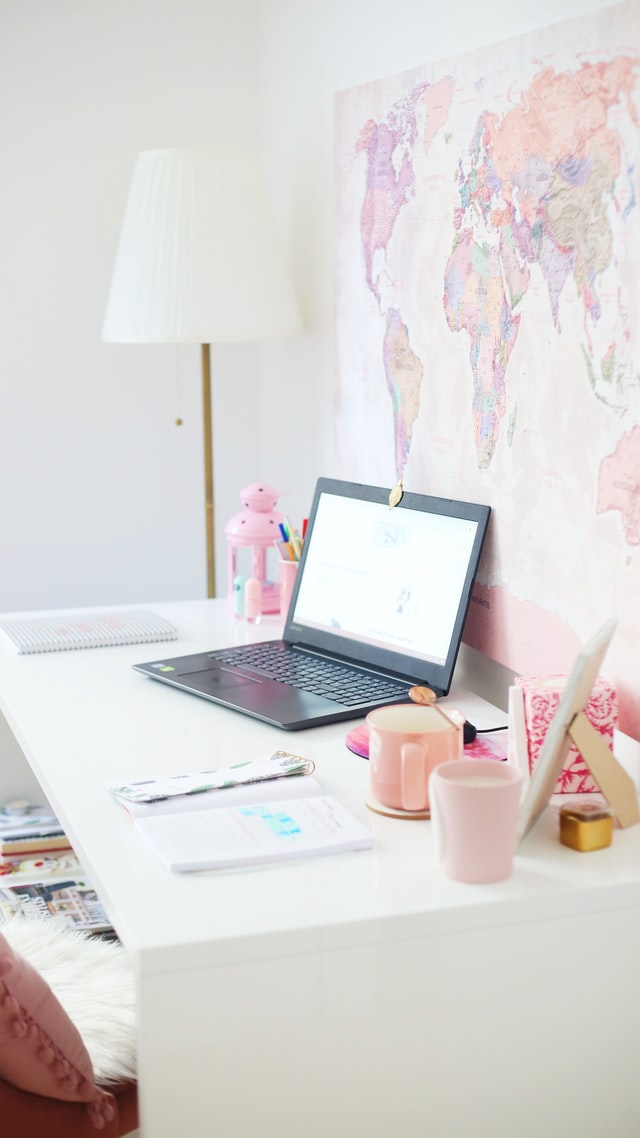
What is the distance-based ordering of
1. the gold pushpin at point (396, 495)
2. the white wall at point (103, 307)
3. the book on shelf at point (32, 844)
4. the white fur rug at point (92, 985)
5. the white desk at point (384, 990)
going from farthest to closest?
1. the white wall at point (103, 307)
2. the book on shelf at point (32, 844)
3. the gold pushpin at point (396, 495)
4. the white fur rug at point (92, 985)
5. the white desk at point (384, 990)

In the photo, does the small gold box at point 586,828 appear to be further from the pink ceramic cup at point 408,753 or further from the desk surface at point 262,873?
the pink ceramic cup at point 408,753

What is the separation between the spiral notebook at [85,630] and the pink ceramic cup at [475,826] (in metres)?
0.84

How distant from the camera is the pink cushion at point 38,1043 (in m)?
1.01

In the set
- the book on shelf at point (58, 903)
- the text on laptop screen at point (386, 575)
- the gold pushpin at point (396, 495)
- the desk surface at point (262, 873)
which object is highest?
the gold pushpin at point (396, 495)

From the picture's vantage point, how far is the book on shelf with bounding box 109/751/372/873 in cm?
107

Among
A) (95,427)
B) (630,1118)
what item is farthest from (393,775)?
(95,427)

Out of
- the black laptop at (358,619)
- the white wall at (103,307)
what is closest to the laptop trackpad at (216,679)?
the black laptop at (358,619)

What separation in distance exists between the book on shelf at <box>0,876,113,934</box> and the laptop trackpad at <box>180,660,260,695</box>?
33 centimetres

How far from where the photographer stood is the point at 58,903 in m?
1.75

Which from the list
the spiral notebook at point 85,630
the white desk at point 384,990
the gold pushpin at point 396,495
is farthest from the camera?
the spiral notebook at point 85,630

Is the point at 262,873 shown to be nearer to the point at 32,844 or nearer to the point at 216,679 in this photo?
the point at 216,679

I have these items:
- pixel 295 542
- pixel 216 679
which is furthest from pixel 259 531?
pixel 216 679

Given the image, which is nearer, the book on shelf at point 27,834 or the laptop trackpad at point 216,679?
the laptop trackpad at point 216,679

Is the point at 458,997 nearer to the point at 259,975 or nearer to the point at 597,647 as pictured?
the point at 259,975
